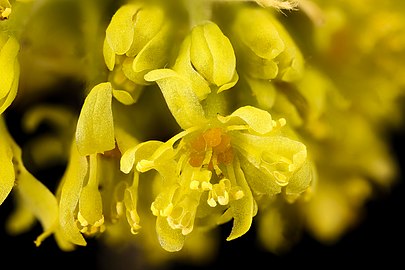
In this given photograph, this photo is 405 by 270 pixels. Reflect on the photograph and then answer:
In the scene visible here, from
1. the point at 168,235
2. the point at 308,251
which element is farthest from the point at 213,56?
the point at 308,251

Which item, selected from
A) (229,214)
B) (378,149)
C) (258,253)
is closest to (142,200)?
(229,214)

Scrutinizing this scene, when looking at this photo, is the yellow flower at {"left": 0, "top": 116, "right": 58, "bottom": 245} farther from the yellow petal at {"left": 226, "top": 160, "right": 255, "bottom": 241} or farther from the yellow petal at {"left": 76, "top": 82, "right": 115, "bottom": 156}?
the yellow petal at {"left": 226, "top": 160, "right": 255, "bottom": 241}

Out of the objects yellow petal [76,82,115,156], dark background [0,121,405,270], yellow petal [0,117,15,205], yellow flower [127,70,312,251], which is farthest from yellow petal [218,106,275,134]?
dark background [0,121,405,270]

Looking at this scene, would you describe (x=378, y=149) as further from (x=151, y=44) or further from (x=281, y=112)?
(x=151, y=44)

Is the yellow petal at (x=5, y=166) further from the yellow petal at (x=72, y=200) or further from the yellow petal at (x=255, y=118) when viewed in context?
the yellow petal at (x=255, y=118)

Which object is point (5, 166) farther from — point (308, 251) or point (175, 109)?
point (308, 251)

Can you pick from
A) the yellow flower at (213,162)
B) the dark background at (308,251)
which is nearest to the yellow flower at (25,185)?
the yellow flower at (213,162)
